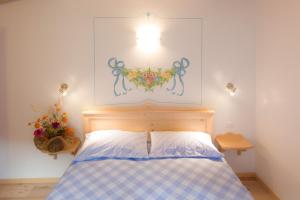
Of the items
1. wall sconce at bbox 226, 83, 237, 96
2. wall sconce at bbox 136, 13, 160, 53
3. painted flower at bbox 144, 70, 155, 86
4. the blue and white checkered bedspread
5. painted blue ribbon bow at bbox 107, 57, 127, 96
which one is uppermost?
wall sconce at bbox 136, 13, 160, 53

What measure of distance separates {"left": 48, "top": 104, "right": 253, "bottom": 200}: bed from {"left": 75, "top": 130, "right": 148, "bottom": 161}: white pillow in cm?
2

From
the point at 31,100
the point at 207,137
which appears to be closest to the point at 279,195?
the point at 207,137

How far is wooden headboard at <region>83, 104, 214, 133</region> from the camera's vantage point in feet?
10.4

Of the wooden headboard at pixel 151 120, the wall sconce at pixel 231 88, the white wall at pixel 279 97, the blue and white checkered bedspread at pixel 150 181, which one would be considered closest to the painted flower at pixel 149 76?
the wooden headboard at pixel 151 120

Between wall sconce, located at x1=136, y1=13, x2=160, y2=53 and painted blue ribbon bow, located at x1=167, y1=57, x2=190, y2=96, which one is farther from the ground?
wall sconce, located at x1=136, y1=13, x2=160, y2=53

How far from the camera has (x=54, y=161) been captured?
10.8 feet

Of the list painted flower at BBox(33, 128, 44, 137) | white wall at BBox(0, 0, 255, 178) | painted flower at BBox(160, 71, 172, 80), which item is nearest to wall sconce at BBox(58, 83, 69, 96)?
white wall at BBox(0, 0, 255, 178)

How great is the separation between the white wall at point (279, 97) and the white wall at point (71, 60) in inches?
8.3

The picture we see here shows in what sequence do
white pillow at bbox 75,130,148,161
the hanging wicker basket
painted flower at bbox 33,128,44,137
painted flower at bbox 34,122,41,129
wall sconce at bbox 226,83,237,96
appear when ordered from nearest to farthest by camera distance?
white pillow at bbox 75,130,148,161, the hanging wicker basket, painted flower at bbox 33,128,44,137, painted flower at bbox 34,122,41,129, wall sconce at bbox 226,83,237,96

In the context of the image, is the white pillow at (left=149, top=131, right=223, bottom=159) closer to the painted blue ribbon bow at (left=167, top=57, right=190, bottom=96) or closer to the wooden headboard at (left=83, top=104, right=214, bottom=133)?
the wooden headboard at (left=83, top=104, right=214, bottom=133)

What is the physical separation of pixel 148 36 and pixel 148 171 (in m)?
1.67

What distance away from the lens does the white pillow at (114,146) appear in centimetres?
262

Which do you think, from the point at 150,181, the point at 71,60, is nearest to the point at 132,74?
the point at 71,60

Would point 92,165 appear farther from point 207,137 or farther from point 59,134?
point 207,137
